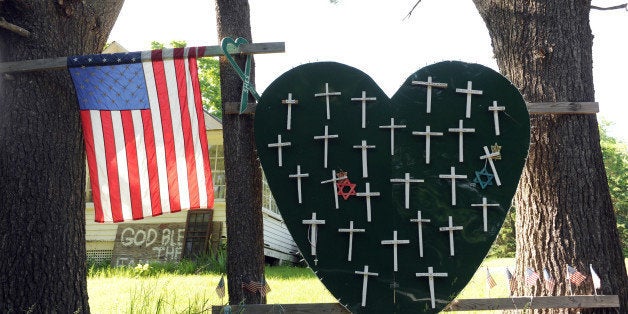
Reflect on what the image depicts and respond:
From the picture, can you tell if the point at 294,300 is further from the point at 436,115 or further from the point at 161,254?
the point at 161,254

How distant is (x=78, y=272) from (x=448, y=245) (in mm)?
2868

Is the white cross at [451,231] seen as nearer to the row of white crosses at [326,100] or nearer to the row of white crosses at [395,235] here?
the row of white crosses at [395,235]

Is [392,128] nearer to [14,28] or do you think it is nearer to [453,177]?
[453,177]

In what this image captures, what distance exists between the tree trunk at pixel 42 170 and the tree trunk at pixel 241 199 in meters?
1.24

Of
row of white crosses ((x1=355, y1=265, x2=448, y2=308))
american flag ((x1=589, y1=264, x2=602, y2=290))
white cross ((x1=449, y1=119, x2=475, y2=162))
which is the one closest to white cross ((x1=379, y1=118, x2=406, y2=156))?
white cross ((x1=449, y1=119, x2=475, y2=162))

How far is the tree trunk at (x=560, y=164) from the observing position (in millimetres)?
5105

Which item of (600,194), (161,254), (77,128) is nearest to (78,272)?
(77,128)

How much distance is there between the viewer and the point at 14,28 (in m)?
4.79

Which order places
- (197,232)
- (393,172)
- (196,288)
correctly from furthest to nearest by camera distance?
(197,232) → (196,288) → (393,172)

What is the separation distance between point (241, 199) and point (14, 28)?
222 cm

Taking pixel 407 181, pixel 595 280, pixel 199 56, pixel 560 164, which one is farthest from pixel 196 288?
pixel 595 280

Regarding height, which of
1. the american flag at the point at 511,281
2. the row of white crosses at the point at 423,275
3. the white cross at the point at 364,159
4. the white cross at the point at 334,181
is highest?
the white cross at the point at 364,159

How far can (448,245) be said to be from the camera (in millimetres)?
4191

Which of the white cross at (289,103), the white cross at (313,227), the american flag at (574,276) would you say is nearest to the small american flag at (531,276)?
the american flag at (574,276)
